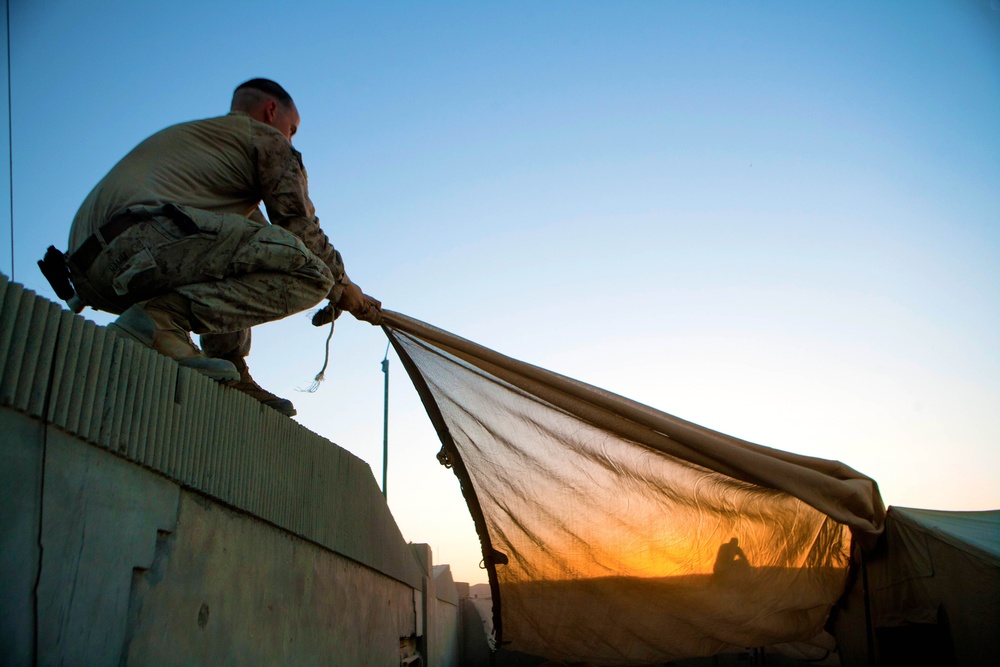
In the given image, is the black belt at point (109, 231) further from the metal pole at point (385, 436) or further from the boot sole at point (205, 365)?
the metal pole at point (385, 436)

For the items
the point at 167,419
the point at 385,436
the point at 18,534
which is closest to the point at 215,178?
the point at 167,419

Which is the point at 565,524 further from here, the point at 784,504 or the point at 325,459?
the point at 325,459

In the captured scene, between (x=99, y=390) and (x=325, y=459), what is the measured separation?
4.89 feet

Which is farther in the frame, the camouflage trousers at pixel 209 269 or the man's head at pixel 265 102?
the man's head at pixel 265 102

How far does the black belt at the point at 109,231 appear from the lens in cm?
264

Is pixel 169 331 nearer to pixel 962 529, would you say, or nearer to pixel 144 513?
pixel 144 513

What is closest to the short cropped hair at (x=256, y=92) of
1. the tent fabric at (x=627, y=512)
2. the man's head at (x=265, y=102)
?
the man's head at (x=265, y=102)

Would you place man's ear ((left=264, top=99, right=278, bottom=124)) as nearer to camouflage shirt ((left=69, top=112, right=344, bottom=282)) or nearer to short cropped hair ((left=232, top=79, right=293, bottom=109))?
short cropped hair ((left=232, top=79, right=293, bottom=109))

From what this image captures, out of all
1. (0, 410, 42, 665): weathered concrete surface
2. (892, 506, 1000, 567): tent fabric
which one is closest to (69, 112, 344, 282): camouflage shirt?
(0, 410, 42, 665): weathered concrete surface

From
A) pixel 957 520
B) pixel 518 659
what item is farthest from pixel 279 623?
pixel 518 659

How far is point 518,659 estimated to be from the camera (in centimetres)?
1216

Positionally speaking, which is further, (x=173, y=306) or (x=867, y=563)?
(x=867, y=563)

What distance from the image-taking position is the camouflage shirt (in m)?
2.79

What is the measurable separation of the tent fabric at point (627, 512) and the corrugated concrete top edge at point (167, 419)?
1044 mm
